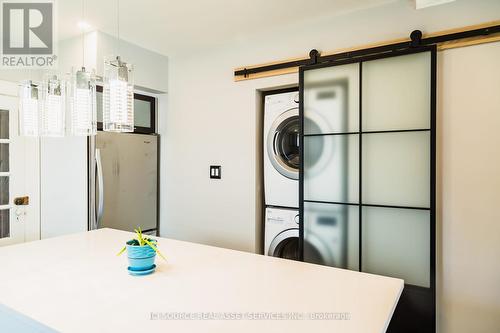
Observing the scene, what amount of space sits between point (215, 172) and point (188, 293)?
1841mm

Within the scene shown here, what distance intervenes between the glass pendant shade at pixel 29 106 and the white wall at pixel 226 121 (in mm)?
1554

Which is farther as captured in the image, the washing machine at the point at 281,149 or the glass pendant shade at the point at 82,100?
the washing machine at the point at 281,149

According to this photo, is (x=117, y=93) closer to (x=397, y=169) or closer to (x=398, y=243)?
(x=397, y=169)

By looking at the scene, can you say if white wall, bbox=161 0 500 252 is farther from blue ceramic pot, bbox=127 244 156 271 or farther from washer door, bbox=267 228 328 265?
blue ceramic pot, bbox=127 244 156 271

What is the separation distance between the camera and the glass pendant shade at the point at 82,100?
4.96ft

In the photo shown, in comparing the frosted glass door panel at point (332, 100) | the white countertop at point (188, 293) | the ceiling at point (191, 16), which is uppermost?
the ceiling at point (191, 16)

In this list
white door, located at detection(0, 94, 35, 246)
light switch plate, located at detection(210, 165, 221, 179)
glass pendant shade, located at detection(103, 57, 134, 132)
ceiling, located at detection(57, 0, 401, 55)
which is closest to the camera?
glass pendant shade, located at detection(103, 57, 134, 132)

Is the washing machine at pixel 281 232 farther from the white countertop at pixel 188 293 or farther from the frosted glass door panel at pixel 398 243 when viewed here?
the white countertop at pixel 188 293

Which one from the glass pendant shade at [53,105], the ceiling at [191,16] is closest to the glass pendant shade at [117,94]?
the glass pendant shade at [53,105]

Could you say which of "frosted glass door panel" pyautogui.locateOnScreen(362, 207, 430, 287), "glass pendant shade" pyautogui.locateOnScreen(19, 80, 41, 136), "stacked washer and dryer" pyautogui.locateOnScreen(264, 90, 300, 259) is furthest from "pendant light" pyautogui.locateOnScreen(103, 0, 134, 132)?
"frosted glass door panel" pyautogui.locateOnScreen(362, 207, 430, 287)

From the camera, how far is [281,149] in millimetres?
2666

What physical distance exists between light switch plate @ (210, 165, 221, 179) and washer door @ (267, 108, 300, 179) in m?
0.54

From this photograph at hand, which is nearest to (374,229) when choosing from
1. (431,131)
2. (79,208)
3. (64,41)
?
(431,131)

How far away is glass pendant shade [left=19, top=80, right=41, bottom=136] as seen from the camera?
1554 mm
